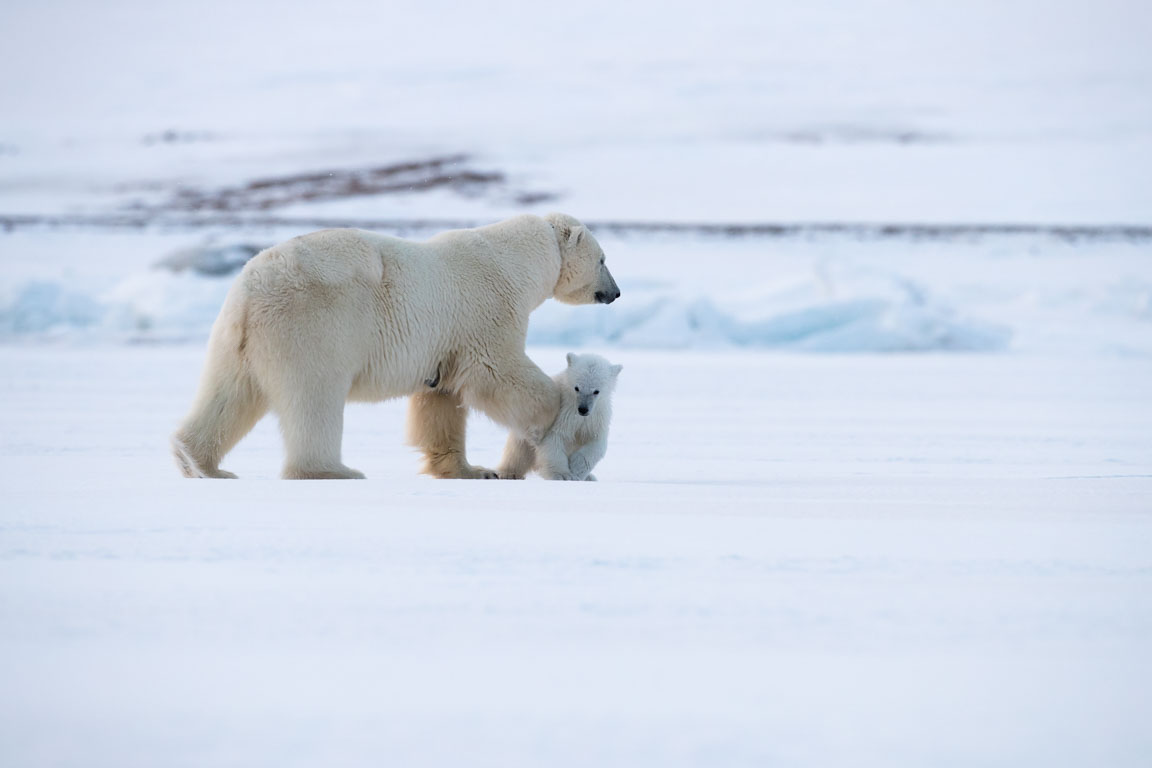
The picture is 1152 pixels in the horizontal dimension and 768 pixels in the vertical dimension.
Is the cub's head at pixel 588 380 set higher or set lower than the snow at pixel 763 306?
higher

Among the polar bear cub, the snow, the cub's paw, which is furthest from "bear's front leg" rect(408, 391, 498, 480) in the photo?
the snow

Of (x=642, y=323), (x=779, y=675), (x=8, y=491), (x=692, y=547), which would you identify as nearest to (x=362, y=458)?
(x=8, y=491)

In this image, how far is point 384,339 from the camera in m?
3.94

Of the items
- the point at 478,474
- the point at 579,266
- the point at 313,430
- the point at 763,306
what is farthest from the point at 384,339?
the point at 763,306

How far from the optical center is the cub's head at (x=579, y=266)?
4.58m

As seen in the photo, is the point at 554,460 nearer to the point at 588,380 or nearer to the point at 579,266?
the point at 588,380

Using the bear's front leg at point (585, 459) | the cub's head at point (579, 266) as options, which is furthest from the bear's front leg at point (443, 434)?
the cub's head at point (579, 266)

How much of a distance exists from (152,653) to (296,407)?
1.99 meters

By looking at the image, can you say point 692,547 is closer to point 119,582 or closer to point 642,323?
point 119,582

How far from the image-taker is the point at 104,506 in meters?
2.96

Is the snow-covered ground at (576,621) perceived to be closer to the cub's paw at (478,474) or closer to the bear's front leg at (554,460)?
the bear's front leg at (554,460)

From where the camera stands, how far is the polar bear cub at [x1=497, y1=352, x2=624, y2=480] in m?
4.20

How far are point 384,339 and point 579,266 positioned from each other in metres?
0.97

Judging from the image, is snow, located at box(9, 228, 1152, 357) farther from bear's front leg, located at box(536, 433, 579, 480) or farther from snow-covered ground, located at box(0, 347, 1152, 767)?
snow-covered ground, located at box(0, 347, 1152, 767)
